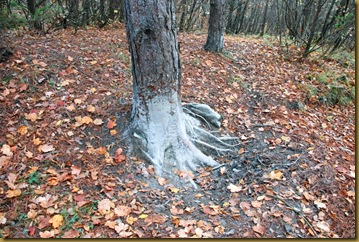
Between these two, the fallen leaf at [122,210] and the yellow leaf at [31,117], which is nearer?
the fallen leaf at [122,210]

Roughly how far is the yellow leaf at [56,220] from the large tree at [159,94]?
1.18m

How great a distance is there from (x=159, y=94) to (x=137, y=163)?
0.89 metres

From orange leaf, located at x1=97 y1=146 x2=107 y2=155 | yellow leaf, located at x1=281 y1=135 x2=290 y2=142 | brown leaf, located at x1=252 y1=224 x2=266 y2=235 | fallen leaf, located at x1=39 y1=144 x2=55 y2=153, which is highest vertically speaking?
fallen leaf, located at x1=39 y1=144 x2=55 y2=153

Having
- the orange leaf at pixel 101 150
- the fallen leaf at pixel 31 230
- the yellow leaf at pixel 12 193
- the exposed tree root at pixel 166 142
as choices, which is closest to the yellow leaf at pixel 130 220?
the exposed tree root at pixel 166 142

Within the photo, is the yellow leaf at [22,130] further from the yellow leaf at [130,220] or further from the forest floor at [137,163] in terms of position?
the yellow leaf at [130,220]

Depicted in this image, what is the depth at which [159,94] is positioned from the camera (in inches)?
133

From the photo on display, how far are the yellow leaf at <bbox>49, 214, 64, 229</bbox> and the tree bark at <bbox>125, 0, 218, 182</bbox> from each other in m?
1.18

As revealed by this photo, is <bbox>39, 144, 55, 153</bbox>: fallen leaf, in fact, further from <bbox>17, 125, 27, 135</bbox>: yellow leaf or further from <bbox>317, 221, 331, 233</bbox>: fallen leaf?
<bbox>317, 221, 331, 233</bbox>: fallen leaf

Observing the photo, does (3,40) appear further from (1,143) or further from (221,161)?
(221,161)

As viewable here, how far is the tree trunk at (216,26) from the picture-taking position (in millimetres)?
6250

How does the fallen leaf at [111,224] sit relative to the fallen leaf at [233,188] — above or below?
above

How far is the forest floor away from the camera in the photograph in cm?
279

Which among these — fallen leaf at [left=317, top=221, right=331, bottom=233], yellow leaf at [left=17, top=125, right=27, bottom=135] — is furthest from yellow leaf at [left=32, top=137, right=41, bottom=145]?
fallen leaf at [left=317, top=221, right=331, bottom=233]

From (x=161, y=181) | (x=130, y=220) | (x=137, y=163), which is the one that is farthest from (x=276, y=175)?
(x=130, y=220)
